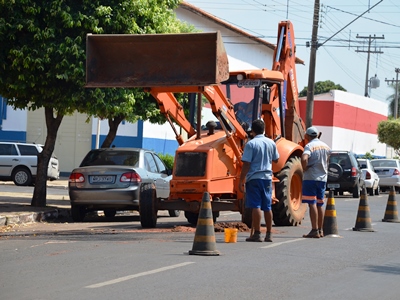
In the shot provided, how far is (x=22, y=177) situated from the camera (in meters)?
31.7

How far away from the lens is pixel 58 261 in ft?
34.4

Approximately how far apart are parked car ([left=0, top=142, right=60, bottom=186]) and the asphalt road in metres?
16.8

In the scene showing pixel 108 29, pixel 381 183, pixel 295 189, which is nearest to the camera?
pixel 295 189

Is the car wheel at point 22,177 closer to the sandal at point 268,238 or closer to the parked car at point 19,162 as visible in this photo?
the parked car at point 19,162

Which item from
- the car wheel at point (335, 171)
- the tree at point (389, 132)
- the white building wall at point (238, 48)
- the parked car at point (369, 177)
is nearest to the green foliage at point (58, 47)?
the car wheel at point (335, 171)

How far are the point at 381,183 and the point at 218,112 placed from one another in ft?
83.2

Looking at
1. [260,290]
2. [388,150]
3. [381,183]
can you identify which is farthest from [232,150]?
[388,150]

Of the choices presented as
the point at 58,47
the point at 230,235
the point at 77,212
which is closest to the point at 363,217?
A: the point at 230,235

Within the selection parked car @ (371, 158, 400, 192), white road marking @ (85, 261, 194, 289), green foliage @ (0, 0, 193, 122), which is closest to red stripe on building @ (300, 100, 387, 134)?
parked car @ (371, 158, 400, 192)

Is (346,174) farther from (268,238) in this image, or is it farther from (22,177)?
(268,238)

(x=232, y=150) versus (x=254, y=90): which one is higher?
(x=254, y=90)

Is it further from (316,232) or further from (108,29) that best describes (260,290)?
(108,29)

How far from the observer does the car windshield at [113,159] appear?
1848 cm

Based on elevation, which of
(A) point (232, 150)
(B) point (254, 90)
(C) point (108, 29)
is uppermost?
(C) point (108, 29)
